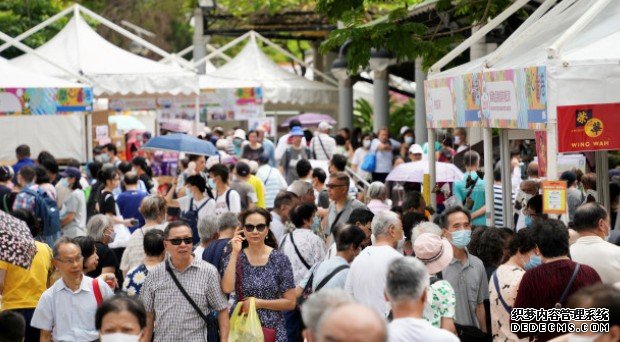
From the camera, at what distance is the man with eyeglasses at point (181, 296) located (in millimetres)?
8812

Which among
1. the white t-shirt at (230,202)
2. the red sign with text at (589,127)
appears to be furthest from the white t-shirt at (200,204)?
the red sign with text at (589,127)

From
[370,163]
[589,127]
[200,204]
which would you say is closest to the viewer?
[589,127]

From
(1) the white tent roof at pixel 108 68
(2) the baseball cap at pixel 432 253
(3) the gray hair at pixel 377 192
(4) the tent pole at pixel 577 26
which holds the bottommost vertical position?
(2) the baseball cap at pixel 432 253

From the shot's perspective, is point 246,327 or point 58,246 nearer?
point 58,246

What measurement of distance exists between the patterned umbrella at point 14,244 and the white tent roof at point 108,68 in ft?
49.4

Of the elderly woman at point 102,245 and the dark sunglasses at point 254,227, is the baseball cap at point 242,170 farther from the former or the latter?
the dark sunglasses at point 254,227

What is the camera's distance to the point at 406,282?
6312 mm

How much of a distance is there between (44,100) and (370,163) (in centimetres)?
602

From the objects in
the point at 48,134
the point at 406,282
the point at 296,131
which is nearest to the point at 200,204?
the point at 296,131

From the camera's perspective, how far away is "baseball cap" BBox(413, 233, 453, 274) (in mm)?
8617

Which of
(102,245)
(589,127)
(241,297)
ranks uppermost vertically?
(589,127)

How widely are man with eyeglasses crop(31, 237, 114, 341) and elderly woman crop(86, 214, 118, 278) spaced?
172 centimetres

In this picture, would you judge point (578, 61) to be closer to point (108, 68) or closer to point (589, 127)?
point (589, 127)

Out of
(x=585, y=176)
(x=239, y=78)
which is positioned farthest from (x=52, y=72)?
(x=585, y=176)
